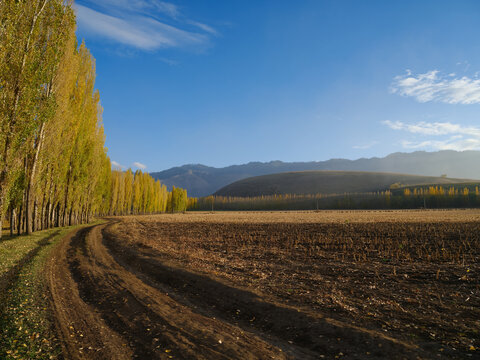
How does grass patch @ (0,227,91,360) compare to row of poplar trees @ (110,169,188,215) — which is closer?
grass patch @ (0,227,91,360)

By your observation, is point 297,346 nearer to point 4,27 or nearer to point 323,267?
point 323,267

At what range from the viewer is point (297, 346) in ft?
18.1

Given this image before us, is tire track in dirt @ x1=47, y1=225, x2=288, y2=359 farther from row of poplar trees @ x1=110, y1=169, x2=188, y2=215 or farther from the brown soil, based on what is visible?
row of poplar trees @ x1=110, y1=169, x2=188, y2=215

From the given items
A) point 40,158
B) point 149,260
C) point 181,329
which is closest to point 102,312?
point 181,329

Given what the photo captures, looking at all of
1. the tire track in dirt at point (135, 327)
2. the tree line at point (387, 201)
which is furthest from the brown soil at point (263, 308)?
the tree line at point (387, 201)

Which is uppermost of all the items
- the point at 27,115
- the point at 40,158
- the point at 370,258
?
the point at 27,115

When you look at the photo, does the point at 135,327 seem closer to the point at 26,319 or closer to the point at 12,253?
the point at 26,319

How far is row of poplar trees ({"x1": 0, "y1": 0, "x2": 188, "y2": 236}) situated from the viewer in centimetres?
1691

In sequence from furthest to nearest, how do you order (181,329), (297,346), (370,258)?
1. (370,258)
2. (181,329)
3. (297,346)

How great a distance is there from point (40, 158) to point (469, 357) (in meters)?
28.7

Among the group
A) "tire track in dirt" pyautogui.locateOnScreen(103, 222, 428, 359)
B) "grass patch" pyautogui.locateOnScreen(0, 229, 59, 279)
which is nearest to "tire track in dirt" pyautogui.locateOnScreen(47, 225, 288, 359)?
"tire track in dirt" pyautogui.locateOnScreen(103, 222, 428, 359)

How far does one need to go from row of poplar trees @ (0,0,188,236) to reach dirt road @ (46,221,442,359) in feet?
41.5

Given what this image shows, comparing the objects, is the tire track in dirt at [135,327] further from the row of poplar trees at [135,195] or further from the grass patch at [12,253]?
the row of poplar trees at [135,195]

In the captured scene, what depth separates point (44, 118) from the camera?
2000 cm
